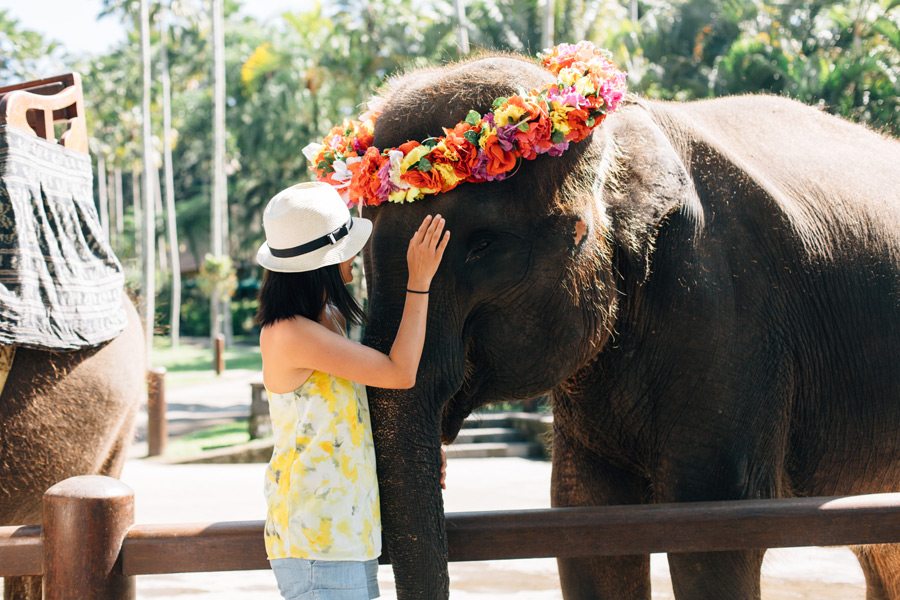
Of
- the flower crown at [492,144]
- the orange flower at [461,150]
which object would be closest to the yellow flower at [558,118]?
the flower crown at [492,144]

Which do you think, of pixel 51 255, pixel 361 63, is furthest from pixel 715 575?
pixel 361 63

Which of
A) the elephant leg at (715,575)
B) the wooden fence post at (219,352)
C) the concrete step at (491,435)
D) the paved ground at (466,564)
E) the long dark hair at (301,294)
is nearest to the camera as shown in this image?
the long dark hair at (301,294)

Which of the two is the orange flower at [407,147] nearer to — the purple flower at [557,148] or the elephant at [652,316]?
the elephant at [652,316]

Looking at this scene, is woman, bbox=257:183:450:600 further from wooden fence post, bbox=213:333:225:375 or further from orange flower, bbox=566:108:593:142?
wooden fence post, bbox=213:333:225:375

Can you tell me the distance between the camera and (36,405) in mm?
3234

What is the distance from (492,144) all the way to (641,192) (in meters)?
0.50

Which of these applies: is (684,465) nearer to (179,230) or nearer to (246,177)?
(246,177)

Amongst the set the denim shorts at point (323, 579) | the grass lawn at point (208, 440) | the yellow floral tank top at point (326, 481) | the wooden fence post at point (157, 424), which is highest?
the yellow floral tank top at point (326, 481)

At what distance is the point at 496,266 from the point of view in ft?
7.11

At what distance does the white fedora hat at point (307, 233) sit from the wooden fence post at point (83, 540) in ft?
2.31

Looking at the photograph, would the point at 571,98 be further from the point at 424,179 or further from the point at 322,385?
the point at 322,385

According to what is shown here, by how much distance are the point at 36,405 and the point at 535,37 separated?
59.6 feet

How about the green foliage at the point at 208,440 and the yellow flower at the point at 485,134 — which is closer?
the yellow flower at the point at 485,134

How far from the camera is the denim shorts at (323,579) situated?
6.45 ft
